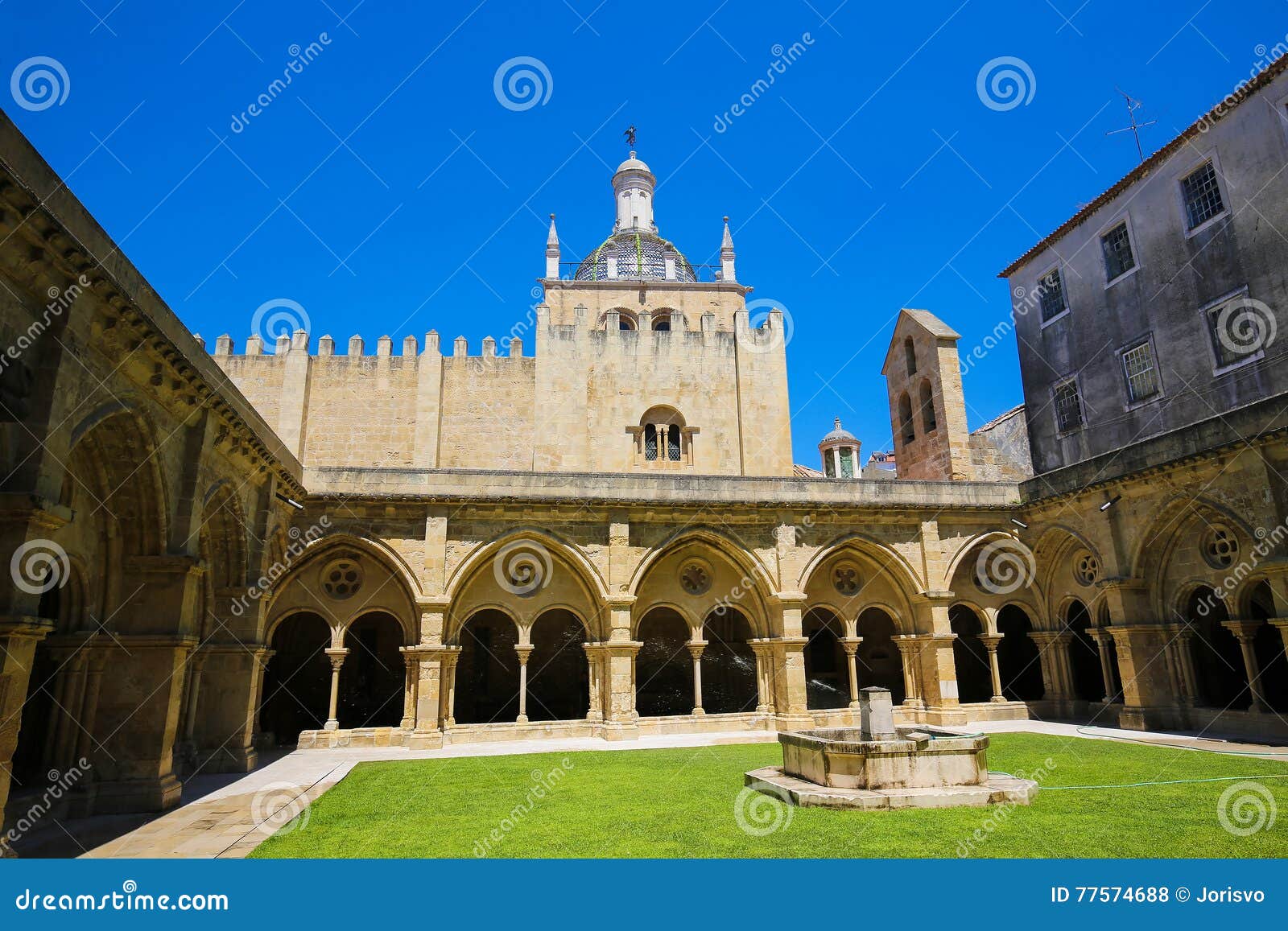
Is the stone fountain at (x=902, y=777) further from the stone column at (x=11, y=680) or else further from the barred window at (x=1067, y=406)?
the barred window at (x=1067, y=406)

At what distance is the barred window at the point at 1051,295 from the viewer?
66.6 ft

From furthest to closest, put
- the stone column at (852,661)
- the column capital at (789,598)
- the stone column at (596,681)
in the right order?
the stone column at (852,661) < the column capital at (789,598) < the stone column at (596,681)

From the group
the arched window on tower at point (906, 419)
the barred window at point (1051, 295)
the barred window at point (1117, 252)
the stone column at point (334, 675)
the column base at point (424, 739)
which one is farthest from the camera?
the arched window on tower at point (906, 419)

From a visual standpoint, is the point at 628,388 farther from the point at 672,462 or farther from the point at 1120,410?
the point at 1120,410

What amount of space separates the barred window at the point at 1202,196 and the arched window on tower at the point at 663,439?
40.5 feet

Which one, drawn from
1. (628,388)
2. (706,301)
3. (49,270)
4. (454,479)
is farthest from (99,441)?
(706,301)

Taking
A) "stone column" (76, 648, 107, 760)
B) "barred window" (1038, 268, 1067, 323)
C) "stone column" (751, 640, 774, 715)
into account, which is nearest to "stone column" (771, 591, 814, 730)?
"stone column" (751, 640, 774, 715)

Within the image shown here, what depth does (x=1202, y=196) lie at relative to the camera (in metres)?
16.3

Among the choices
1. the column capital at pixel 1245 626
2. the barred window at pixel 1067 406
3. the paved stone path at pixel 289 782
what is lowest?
the paved stone path at pixel 289 782

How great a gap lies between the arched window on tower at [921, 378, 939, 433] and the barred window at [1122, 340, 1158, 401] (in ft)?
17.8

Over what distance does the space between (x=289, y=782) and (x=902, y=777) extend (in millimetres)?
8248

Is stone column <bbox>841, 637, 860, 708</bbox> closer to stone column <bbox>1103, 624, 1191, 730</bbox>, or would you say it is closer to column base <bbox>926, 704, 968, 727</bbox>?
column base <bbox>926, 704, 968, 727</bbox>

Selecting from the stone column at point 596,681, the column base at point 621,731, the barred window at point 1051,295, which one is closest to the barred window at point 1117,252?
the barred window at point 1051,295

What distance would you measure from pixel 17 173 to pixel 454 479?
10.0 m
